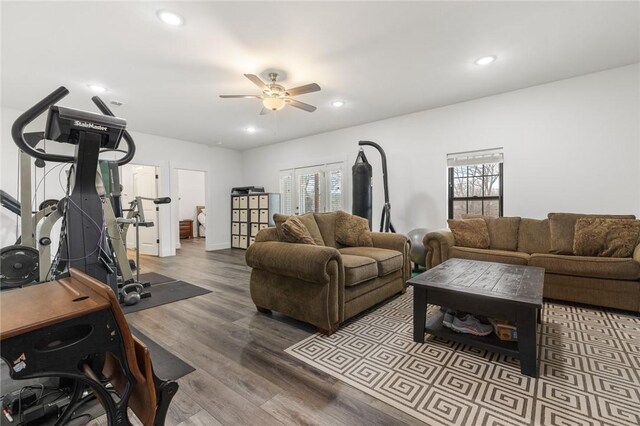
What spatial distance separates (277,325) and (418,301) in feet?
3.91

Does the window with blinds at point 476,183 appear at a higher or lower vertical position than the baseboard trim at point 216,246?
higher

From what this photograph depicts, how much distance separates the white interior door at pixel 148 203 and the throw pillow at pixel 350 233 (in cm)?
448

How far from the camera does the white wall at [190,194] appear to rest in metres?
9.05

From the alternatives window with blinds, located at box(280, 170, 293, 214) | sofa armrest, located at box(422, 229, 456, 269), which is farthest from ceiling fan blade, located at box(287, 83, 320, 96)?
window with blinds, located at box(280, 170, 293, 214)

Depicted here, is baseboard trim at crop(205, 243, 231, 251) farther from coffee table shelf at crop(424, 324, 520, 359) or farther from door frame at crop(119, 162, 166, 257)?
coffee table shelf at crop(424, 324, 520, 359)

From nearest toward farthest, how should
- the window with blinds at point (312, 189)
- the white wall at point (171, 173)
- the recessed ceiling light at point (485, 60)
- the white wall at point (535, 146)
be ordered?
the recessed ceiling light at point (485, 60) → the white wall at point (535, 146) → the white wall at point (171, 173) → the window with blinds at point (312, 189)

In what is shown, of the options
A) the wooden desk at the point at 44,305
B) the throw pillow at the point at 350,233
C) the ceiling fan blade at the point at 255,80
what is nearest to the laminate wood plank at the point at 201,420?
the wooden desk at the point at 44,305

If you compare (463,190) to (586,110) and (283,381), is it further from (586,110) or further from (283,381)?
(283,381)

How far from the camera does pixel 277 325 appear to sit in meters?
2.42

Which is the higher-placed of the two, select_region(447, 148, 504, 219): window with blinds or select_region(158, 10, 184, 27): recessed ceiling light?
select_region(158, 10, 184, 27): recessed ceiling light

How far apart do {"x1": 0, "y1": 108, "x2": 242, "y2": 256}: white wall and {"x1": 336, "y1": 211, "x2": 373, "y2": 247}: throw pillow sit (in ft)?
14.3

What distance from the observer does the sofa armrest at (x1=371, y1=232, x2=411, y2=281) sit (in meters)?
3.15

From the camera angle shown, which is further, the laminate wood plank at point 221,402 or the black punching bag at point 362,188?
the black punching bag at point 362,188

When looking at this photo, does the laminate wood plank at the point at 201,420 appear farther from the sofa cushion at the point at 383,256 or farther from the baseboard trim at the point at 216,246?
the baseboard trim at the point at 216,246
